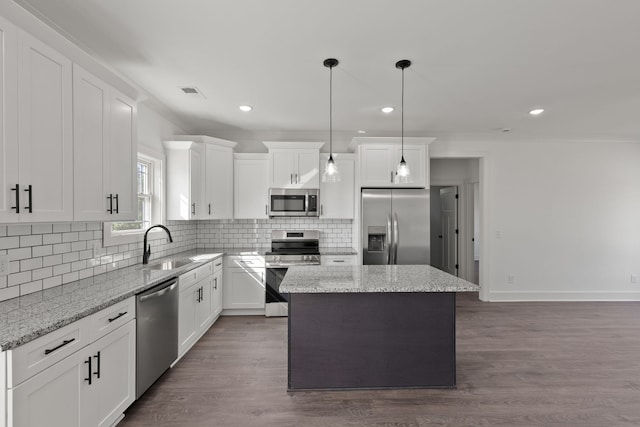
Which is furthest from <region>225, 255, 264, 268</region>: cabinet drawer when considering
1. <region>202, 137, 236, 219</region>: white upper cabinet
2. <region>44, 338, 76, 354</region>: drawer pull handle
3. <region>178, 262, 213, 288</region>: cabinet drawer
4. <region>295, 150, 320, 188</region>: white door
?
<region>44, 338, 76, 354</region>: drawer pull handle

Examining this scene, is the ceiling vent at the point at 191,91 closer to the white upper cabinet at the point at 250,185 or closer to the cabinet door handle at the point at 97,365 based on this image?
the white upper cabinet at the point at 250,185

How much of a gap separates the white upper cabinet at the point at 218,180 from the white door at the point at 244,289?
0.84m

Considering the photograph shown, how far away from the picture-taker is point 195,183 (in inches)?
157

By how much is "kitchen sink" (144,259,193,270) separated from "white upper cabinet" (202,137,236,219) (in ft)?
2.74

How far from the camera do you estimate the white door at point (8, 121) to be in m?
1.46

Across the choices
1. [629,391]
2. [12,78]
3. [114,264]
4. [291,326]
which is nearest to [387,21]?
[12,78]

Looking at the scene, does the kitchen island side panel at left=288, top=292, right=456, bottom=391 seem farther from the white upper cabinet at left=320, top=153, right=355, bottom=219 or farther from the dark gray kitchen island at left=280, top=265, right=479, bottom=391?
the white upper cabinet at left=320, top=153, right=355, bottom=219

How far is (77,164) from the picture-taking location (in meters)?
1.92

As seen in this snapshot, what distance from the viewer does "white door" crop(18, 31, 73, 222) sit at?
156cm

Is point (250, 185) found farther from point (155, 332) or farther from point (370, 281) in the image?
point (370, 281)

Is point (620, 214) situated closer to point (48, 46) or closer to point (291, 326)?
point (291, 326)

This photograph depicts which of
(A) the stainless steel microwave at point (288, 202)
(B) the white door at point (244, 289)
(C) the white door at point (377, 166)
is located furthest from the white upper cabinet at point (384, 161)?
(B) the white door at point (244, 289)

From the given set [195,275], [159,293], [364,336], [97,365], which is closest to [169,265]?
[195,275]

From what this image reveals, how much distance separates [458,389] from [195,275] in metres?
2.68
